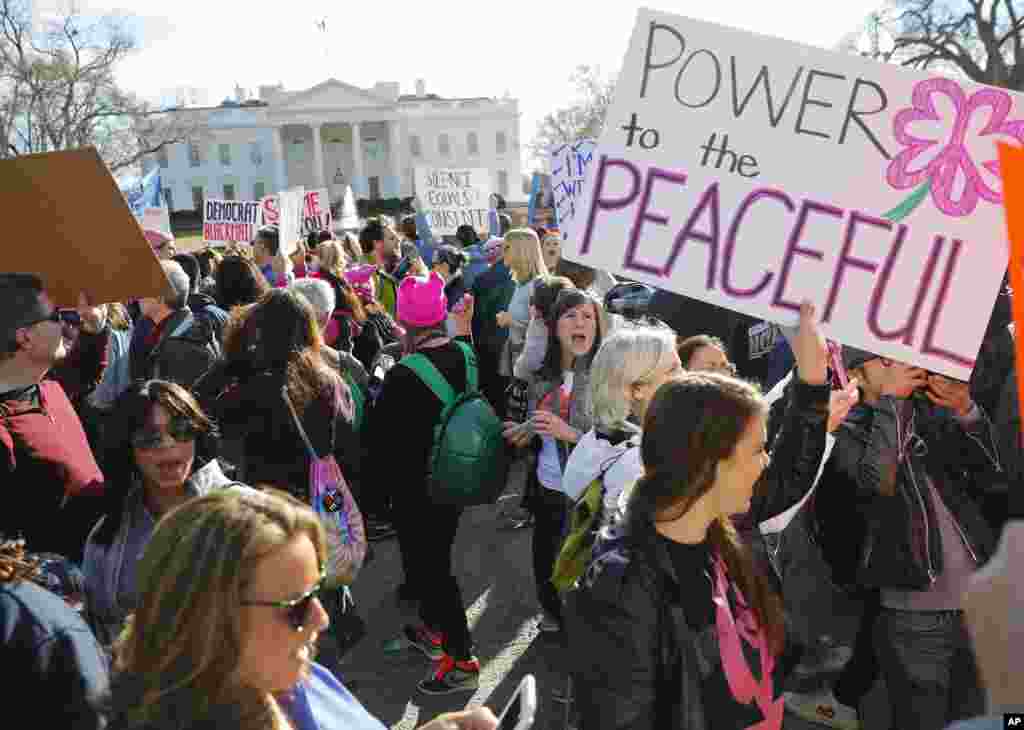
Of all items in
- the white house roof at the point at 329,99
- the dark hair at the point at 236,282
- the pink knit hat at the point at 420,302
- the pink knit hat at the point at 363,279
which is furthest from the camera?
the white house roof at the point at 329,99

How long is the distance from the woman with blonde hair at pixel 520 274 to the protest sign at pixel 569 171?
118 cm

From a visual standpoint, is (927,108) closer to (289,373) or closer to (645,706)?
(645,706)

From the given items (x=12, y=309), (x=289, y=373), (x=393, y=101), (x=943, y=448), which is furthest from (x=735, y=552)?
(x=393, y=101)

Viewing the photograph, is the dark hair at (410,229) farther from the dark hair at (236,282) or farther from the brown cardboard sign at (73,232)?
the brown cardboard sign at (73,232)

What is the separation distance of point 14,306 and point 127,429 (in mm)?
500

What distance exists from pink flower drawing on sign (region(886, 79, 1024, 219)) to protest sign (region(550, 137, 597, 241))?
497 cm

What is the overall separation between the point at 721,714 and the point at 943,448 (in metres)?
1.29

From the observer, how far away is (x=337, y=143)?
90.9 metres

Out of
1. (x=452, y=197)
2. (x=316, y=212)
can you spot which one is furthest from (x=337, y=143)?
(x=316, y=212)

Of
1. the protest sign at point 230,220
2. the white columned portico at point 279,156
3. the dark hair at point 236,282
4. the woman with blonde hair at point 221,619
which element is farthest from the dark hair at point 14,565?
the white columned portico at point 279,156

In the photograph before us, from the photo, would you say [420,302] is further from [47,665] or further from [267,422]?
[47,665]

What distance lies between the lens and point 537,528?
418 centimetres

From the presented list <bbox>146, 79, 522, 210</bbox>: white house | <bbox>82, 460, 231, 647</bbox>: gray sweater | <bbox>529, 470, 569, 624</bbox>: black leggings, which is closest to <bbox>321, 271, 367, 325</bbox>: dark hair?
<bbox>529, 470, 569, 624</bbox>: black leggings

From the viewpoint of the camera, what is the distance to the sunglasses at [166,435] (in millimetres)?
2637
